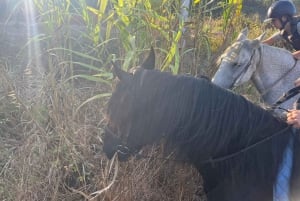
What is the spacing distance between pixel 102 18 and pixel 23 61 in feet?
4.74

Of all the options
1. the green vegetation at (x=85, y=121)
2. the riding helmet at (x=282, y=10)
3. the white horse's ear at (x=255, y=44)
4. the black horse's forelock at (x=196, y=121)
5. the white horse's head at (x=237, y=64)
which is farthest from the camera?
the riding helmet at (x=282, y=10)

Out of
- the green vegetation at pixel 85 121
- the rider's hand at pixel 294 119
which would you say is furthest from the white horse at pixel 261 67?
the rider's hand at pixel 294 119

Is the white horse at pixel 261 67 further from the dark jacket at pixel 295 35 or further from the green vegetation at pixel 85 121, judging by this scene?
the dark jacket at pixel 295 35

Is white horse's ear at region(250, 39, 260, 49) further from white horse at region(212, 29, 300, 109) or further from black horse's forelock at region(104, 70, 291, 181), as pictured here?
black horse's forelock at region(104, 70, 291, 181)

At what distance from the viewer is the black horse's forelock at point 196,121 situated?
74.7 inches

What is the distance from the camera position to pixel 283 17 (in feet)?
12.8

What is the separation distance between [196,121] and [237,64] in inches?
51.3

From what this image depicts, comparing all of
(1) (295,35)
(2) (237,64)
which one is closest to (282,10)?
(1) (295,35)

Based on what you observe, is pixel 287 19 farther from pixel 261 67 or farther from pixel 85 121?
pixel 85 121

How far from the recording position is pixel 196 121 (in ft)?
6.24

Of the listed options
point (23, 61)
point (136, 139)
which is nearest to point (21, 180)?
point (136, 139)

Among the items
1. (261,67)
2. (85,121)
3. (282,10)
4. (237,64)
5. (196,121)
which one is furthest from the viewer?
(282,10)

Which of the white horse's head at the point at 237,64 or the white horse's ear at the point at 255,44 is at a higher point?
the white horse's ear at the point at 255,44

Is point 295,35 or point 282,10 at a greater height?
point 282,10
